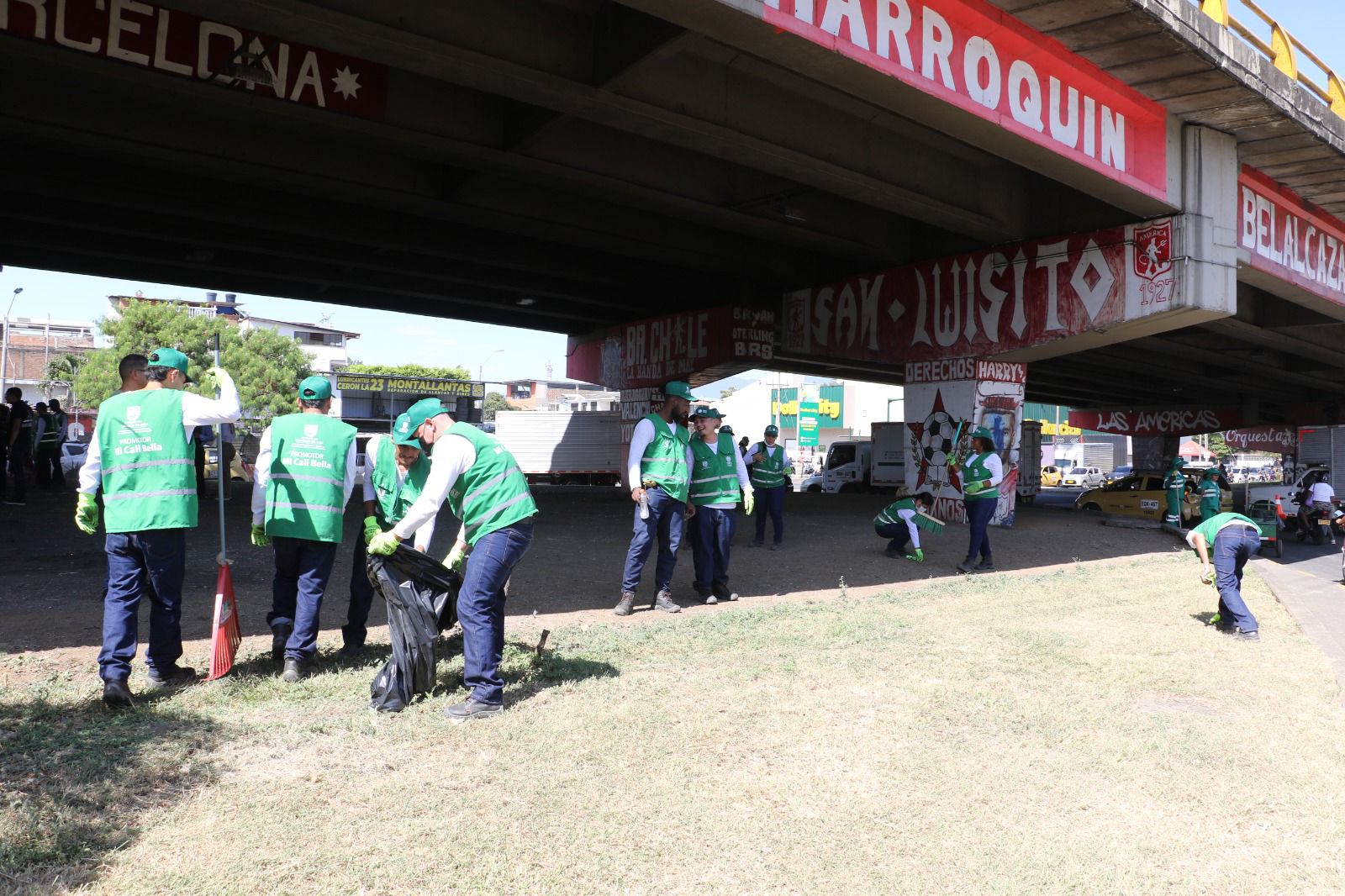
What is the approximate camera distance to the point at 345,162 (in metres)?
14.4

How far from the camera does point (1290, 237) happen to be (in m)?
17.3

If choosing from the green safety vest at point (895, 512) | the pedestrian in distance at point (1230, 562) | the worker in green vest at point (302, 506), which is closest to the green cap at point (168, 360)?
the worker in green vest at point (302, 506)

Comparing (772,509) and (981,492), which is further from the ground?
(981,492)

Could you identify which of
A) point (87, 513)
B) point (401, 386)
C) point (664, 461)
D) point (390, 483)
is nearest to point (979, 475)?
point (664, 461)

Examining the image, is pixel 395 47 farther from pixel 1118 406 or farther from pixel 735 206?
pixel 1118 406

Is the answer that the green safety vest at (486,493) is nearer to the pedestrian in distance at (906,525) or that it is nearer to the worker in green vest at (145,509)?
the worker in green vest at (145,509)

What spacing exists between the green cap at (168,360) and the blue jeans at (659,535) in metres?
3.69

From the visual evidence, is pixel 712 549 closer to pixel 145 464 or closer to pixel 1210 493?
pixel 145 464

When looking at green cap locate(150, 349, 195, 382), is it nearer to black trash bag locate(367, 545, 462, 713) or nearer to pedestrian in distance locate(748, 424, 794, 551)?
black trash bag locate(367, 545, 462, 713)

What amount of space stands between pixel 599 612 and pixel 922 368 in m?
12.8

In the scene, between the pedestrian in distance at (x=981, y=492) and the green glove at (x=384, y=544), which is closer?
the green glove at (x=384, y=544)

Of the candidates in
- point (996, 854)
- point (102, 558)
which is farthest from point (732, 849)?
point (102, 558)

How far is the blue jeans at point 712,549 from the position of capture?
29.8 feet

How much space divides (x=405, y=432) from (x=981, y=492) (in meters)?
8.36
